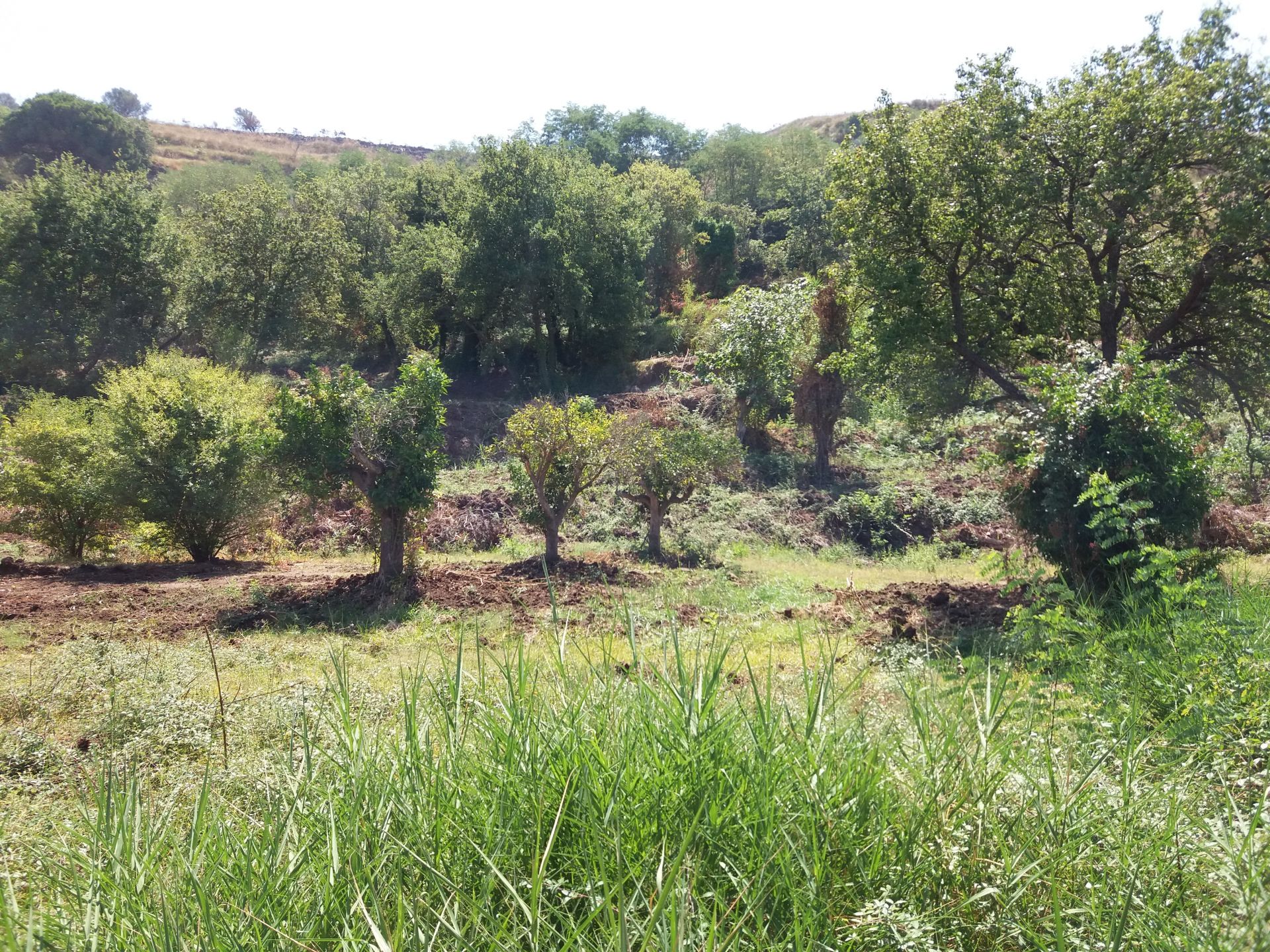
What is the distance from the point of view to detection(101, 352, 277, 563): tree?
44.0ft

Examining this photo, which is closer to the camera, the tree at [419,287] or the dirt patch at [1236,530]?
the dirt patch at [1236,530]

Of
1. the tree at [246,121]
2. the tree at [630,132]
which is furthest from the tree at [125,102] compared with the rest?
the tree at [630,132]

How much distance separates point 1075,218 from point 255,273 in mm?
25313

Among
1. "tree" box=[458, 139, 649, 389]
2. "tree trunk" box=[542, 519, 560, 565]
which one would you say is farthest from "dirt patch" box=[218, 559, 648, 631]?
"tree" box=[458, 139, 649, 389]

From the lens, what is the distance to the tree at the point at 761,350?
22.4 metres

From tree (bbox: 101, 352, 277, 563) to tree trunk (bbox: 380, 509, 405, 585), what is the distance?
279 centimetres

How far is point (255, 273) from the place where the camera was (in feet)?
86.7

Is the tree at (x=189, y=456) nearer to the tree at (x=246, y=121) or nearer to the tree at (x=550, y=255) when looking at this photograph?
the tree at (x=550, y=255)

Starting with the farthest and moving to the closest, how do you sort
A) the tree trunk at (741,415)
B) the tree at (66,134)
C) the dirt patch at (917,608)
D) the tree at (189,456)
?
the tree at (66,134), the tree trunk at (741,415), the tree at (189,456), the dirt patch at (917,608)

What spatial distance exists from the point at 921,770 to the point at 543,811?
3.40 feet

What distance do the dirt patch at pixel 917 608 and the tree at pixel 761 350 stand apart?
11.7m

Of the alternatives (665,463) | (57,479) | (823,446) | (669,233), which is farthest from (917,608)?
(669,233)

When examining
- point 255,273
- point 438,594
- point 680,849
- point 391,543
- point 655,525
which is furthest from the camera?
point 255,273

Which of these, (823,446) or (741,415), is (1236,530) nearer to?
(823,446)
